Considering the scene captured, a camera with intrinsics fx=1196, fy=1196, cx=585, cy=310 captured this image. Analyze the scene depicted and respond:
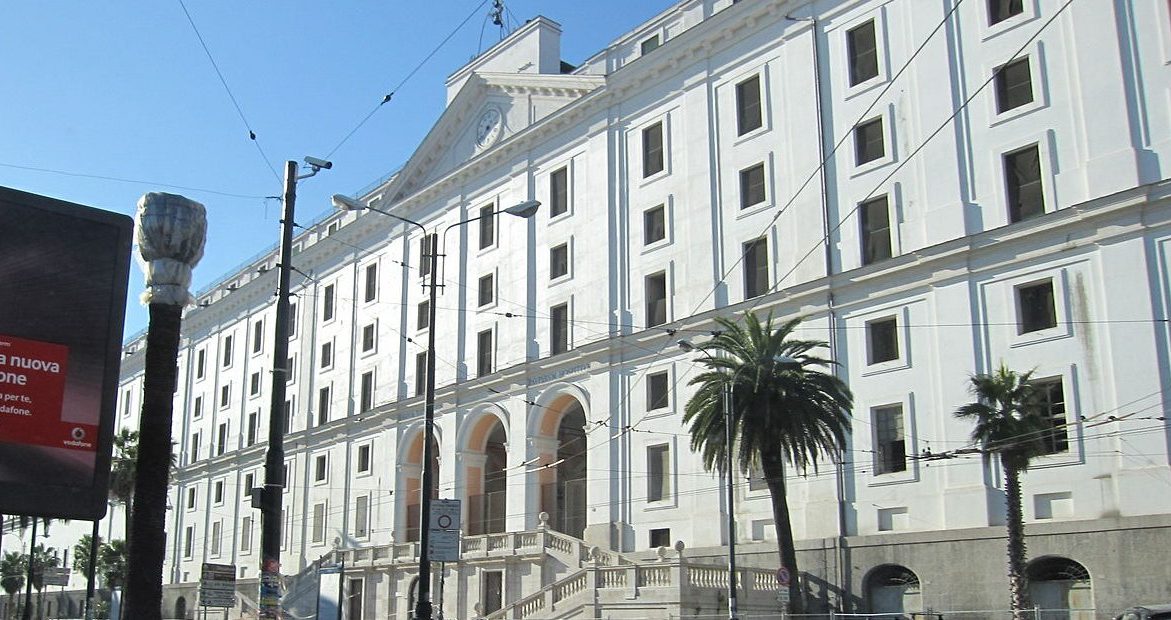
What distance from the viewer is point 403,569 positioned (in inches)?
2013

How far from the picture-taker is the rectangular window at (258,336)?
73.6 metres

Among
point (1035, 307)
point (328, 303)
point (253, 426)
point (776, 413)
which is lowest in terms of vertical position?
point (776, 413)

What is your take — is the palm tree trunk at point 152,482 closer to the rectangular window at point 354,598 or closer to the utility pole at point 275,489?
the utility pole at point 275,489

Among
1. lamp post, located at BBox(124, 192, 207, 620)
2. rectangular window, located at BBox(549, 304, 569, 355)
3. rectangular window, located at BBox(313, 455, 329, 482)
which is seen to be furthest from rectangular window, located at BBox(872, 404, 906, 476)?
rectangular window, located at BBox(313, 455, 329, 482)

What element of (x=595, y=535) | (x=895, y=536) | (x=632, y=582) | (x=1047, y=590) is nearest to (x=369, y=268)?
(x=595, y=535)

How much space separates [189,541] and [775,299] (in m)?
53.2

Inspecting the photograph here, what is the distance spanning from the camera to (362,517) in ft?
193

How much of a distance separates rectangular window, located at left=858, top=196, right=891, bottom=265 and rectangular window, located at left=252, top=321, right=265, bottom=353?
150 ft

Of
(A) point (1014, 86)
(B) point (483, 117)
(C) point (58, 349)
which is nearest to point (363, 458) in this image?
(B) point (483, 117)

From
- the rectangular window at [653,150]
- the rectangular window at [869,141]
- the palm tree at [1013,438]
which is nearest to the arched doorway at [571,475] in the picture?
the rectangular window at [653,150]

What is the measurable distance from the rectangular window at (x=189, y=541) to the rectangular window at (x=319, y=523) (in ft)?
60.4

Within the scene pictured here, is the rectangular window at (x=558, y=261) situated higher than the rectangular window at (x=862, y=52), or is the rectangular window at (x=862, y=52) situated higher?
the rectangular window at (x=862, y=52)

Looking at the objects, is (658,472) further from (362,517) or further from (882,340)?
(362,517)

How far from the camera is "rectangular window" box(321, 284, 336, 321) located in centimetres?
6644
